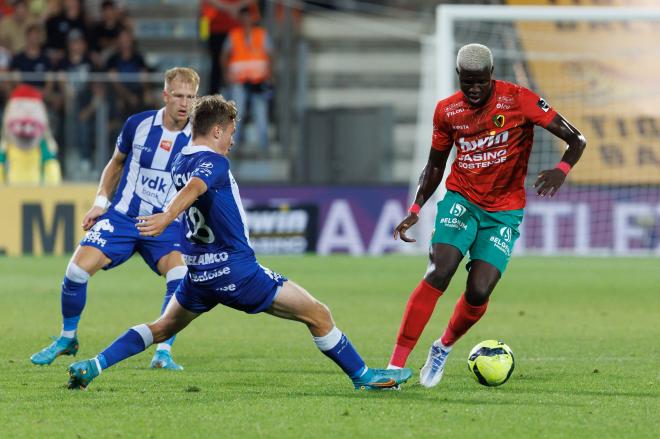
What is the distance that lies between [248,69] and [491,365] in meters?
14.5

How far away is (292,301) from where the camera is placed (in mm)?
6906

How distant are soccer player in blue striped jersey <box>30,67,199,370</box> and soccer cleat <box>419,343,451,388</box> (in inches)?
73.1

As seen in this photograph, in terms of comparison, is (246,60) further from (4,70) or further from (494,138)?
(494,138)

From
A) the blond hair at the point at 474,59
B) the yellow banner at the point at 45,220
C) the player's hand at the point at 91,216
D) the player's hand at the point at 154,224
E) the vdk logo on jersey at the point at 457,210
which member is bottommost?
the yellow banner at the point at 45,220

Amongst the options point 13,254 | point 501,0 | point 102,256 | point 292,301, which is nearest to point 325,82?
point 501,0

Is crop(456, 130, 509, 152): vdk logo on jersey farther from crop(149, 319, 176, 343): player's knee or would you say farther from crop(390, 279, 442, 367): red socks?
crop(149, 319, 176, 343): player's knee

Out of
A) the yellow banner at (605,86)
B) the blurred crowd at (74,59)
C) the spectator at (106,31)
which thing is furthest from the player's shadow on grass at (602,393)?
the spectator at (106,31)

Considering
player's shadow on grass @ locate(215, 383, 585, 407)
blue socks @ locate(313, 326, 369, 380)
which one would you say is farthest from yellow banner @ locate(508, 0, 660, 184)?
blue socks @ locate(313, 326, 369, 380)

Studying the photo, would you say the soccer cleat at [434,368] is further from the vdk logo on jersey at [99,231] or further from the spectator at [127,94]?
the spectator at [127,94]

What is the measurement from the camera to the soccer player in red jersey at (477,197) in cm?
759

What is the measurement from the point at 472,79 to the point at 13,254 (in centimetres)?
1361

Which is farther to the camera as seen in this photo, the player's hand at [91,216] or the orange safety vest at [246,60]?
the orange safety vest at [246,60]

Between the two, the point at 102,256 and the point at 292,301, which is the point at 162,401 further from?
the point at 102,256

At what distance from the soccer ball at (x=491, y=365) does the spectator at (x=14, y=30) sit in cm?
1587
